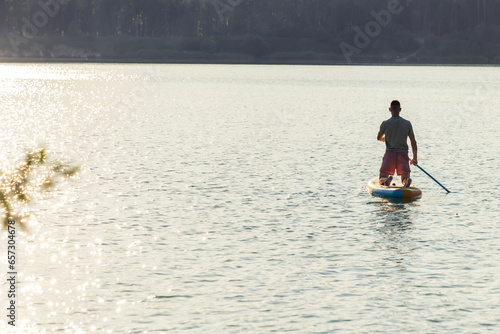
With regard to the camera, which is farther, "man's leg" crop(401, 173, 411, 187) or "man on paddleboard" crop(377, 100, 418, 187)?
"man's leg" crop(401, 173, 411, 187)

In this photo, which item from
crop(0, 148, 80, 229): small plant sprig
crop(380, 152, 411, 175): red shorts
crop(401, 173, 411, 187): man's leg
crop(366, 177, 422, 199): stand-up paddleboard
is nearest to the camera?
crop(0, 148, 80, 229): small plant sprig

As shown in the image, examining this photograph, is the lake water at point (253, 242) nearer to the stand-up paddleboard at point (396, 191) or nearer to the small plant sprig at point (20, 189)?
the stand-up paddleboard at point (396, 191)

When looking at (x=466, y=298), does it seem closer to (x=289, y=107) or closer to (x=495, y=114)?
(x=495, y=114)

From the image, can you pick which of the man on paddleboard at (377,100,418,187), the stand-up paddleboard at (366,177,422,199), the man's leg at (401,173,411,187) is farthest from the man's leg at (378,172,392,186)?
the man's leg at (401,173,411,187)

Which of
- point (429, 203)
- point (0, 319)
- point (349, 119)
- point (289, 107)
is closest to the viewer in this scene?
point (0, 319)

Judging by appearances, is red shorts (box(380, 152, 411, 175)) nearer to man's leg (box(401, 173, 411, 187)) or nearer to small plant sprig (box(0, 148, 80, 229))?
man's leg (box(401, 173, 411, 187))

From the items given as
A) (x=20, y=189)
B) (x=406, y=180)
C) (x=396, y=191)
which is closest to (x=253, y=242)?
(x=396, y=191)

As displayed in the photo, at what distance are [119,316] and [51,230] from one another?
23.1 feet

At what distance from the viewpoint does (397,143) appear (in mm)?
24578

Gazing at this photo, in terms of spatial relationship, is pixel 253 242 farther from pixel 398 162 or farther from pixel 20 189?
pixel 20 189

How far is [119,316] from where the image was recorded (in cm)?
1343

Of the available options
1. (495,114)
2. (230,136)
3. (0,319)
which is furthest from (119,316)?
(495,114)

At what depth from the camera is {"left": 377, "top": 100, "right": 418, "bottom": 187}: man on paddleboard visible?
2419 cm

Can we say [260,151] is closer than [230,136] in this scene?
Yes
